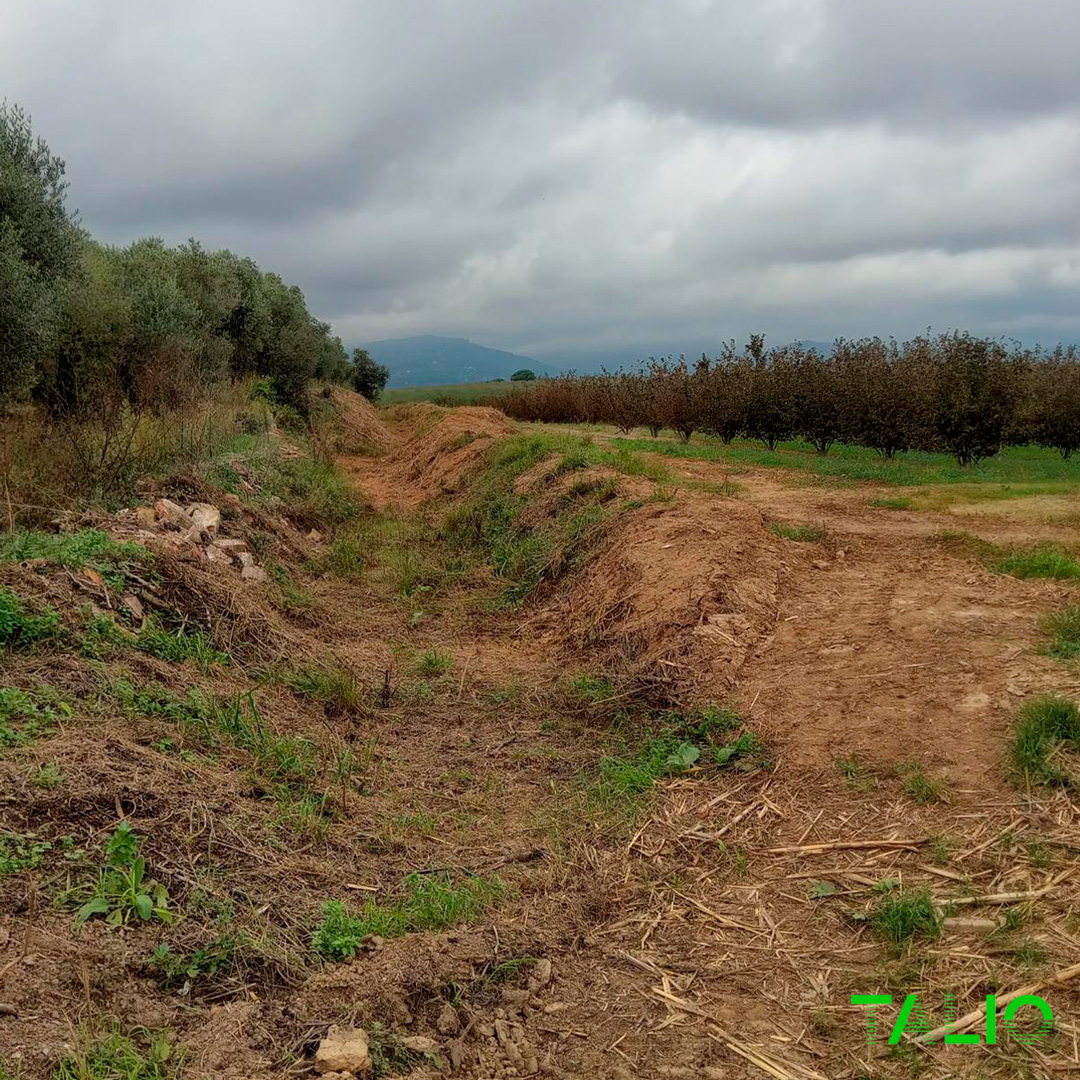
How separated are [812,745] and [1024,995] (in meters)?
2.00

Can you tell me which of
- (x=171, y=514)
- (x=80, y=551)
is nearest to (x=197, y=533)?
(x=171, y=514)

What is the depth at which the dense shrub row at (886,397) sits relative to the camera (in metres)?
17.6

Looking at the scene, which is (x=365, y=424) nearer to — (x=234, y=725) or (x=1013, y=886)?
(x=234, y=725)

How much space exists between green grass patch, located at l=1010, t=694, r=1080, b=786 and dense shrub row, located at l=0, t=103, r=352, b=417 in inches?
379

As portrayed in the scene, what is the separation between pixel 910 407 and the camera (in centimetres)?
1733

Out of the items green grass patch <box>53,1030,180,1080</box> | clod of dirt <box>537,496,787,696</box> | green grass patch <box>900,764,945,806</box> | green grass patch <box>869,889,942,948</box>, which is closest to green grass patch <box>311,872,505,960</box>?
green grass patch <box>53,1030,180,1080</box>

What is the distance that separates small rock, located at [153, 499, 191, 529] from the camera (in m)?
8.27

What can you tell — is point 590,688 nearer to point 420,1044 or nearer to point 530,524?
point 420,1044

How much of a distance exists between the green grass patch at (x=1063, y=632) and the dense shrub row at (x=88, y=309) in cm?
963

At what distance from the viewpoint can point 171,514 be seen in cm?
841

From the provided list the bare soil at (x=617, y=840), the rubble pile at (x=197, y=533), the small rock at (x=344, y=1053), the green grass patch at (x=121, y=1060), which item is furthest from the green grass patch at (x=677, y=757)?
the rubble pile at (x=197, y=533)

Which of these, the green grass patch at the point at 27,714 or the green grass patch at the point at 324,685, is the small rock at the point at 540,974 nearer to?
the green grass patch at the point at 27,714

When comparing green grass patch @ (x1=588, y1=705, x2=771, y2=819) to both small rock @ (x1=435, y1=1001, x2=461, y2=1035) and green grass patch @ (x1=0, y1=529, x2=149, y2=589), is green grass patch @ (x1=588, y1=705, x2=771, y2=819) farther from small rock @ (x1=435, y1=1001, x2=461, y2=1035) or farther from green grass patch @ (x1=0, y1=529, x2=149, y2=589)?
green grass patch @ (x1=0, y1=529, x2=149, y2=589)

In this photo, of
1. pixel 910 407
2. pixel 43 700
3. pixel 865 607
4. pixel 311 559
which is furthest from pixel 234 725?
pixel 910 407
